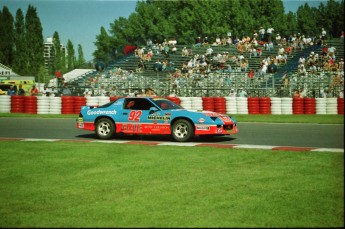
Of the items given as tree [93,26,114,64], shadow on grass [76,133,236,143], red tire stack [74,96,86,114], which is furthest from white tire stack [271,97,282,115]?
tree [93,26,114,64]

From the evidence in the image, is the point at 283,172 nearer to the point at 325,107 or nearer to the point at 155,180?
the point at 155,180

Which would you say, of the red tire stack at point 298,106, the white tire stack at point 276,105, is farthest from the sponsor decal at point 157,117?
the red tire stack at point 298,106

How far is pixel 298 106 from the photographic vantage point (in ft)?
77.7

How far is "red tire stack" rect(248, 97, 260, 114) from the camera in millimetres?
24031

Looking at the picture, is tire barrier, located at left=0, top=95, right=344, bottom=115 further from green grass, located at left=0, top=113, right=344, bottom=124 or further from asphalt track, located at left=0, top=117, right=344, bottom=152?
asphalt track, located at left=0, top=117, right=344, bottom=152

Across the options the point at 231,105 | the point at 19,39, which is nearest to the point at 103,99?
the point at 231,105

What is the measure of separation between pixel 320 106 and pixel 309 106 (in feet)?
1.53

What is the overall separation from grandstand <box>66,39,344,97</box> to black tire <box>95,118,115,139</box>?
12.3 m

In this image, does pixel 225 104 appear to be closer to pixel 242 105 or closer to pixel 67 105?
pixel 242 105

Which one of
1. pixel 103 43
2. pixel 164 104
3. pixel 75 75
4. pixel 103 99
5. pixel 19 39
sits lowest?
pixel 164 104

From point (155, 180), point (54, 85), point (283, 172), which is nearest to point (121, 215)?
point (155, 180)

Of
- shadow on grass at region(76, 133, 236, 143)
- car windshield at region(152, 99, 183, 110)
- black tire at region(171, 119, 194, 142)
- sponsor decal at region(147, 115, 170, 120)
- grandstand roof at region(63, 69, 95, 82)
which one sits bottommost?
shadow on grass at region(76, 133, 236, 143)

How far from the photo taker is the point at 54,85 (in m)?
31.4

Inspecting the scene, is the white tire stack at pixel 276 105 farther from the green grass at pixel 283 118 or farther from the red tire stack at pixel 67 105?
the red tire stack at pixel 67 105
